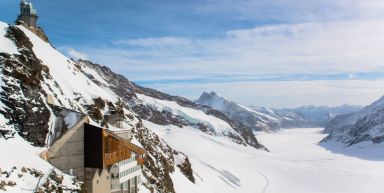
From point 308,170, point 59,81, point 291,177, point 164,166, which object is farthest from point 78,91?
point 308,170

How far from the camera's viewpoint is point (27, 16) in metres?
57.1

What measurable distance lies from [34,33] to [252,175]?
84996 millimetres

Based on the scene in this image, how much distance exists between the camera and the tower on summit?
56.2m

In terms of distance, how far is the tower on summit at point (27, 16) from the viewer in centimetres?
5619

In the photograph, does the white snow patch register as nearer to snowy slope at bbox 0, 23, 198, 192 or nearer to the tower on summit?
snowy slope at bbox 0, 23, 198, 192

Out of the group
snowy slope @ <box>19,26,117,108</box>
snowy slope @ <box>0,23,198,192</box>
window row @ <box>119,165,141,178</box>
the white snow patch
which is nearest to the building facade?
snowy slope @ <box>0,23,198,192</box>

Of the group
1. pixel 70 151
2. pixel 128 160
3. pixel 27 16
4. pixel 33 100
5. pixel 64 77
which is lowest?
pixel 128 160

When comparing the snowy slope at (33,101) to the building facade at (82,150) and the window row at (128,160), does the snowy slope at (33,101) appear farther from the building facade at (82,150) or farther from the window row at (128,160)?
the window row at (128,160)

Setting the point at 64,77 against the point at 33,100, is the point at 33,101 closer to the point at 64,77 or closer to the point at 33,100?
the point at 33,100

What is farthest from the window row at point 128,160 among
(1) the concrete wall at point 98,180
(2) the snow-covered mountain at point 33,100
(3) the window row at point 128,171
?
(2) the snow-covered mountain at point 33,100

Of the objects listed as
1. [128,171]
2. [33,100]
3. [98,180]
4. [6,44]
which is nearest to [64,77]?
[6,44]

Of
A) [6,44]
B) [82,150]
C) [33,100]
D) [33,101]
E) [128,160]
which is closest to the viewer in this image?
[82,150]

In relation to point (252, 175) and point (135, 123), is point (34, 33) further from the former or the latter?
point (252, 175)

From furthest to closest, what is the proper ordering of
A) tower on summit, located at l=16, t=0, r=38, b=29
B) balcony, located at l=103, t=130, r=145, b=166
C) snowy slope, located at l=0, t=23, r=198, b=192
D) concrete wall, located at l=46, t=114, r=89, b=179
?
tower on summit, located at l=16, t=0, r=38, b=29 → balcony, located at l=103, t=130, r=145, b=166 → concrete wall, located at l=46, t=114, r=89, b=179 → snowy slope, located at l=0, t=23, r=198, b=192
